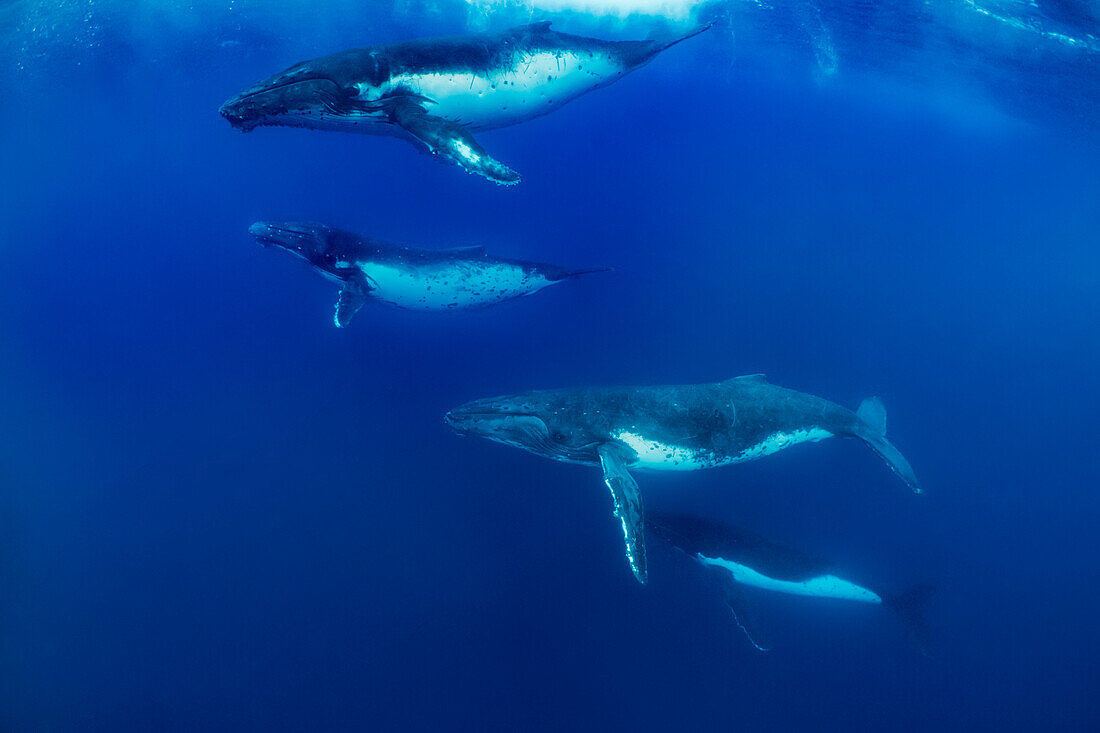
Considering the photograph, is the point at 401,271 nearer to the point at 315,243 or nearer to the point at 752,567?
the point at 315,243

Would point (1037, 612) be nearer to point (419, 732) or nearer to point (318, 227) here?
point (419, 732)

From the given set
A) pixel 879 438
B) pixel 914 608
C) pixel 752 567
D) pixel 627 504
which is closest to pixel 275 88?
pixel 627 504

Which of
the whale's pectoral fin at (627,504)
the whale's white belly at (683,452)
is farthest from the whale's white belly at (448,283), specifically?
the whale's pectoral fin at (627,504)

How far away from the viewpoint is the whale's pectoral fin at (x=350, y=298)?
35.2 ft

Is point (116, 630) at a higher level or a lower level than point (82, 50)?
lower

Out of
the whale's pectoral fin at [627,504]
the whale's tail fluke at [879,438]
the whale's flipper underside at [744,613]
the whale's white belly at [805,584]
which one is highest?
the whale's pectoral fin at [627,504]

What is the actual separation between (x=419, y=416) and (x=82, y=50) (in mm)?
44824

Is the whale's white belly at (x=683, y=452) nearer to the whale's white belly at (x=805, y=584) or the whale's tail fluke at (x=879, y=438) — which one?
the whale's tail fluke at (x=879, y=438)

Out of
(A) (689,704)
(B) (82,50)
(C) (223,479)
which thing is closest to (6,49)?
(B) (82,50)

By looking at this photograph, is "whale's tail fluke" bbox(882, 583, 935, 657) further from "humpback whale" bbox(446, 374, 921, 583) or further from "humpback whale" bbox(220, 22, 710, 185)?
"humpback whale" bbox(220, 22, 710, 185)

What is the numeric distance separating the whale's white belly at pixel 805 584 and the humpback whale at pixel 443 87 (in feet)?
24.0

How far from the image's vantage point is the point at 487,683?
32.0 ft

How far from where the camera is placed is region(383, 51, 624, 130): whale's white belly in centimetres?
723

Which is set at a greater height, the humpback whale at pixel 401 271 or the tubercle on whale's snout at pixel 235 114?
the tubercle on whale's snout at pixel 235 114
